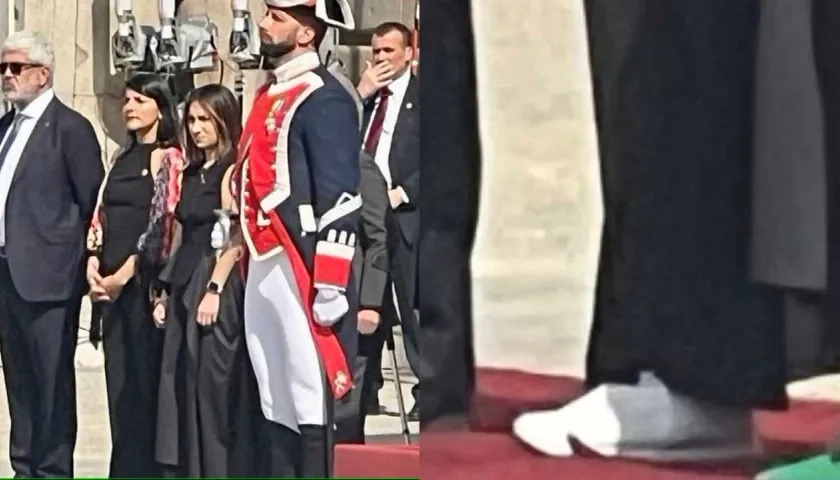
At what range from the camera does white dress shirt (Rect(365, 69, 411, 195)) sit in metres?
3.92

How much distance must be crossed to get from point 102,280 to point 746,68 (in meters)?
1.76

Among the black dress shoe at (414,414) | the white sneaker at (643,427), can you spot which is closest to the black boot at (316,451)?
the black dress shoe at (414,414)

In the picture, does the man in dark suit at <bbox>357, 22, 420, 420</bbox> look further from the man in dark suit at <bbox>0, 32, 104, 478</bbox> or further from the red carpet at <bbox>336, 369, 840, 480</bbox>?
the man in dark suit at <bbox>0, 32, 104, 478</bbox>

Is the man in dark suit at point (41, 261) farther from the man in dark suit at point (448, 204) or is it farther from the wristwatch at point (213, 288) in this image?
the man in dark suit at point (448, 204)

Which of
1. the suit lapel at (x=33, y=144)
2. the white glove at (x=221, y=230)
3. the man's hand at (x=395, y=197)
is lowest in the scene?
Result: the white glove at (x=221, y=230)

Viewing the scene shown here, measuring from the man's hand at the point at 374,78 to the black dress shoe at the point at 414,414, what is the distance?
81cm

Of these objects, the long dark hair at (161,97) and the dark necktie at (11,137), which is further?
the dark necktie at (11,137)

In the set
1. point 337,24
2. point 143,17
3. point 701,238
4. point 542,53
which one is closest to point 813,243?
point 701,238

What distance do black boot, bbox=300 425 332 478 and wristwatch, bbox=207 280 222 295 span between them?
42 centimetres

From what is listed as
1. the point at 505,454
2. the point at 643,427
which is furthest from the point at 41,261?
the point at 643,427

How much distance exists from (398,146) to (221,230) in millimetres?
512

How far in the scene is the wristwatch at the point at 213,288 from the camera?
4012mm

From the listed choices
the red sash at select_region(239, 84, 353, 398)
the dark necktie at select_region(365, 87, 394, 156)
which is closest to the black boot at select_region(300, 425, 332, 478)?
the red sash at select_region(239, 84, 353, 398)

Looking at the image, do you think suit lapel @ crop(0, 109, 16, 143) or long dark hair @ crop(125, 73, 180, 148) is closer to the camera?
long dark hair @ crop(125, 73, 180, 148)
